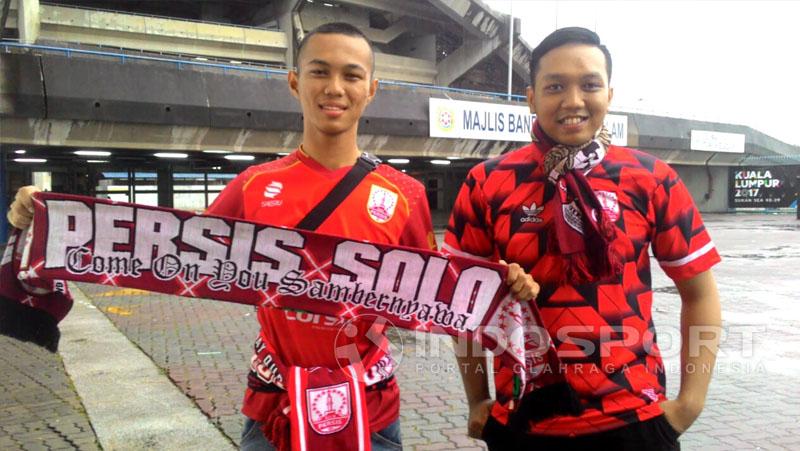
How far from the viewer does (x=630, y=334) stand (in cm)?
207

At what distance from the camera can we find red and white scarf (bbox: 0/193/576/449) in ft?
7.25

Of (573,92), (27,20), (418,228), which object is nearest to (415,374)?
(418,228)

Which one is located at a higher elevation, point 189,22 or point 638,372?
point 189,22

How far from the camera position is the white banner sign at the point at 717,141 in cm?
3462

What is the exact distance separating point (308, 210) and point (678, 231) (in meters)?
1.27

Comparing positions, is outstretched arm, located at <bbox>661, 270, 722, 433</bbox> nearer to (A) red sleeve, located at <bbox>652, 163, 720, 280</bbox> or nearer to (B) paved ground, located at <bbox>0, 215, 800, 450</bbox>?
(A) red sleeve, located at <bbox>652, 163, 720, 280</bbox>

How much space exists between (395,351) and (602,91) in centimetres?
511

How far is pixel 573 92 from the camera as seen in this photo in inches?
82.3

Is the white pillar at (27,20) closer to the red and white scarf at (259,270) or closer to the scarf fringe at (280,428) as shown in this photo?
the red and white scarf at (259,270)

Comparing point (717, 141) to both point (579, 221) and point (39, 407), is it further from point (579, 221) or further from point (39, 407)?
point (579, 221)

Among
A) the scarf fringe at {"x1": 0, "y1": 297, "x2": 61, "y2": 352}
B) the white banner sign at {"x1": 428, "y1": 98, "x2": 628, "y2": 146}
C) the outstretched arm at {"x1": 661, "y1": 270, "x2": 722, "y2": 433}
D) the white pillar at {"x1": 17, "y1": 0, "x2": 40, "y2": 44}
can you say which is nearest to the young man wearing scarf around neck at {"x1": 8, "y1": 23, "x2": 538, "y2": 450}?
the scarf fringe at {"x1": 0, "y1": 297, "x2": 61, "y2": 352}

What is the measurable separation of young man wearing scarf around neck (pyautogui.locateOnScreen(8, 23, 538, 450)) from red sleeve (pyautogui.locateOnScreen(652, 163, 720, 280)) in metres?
0.52

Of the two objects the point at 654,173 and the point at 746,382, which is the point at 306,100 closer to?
the point at 654,173

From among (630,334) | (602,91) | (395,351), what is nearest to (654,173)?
(602,91)
